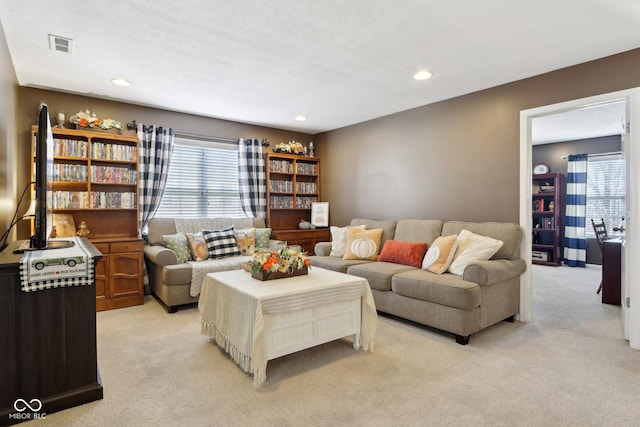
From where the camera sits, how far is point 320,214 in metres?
5.80

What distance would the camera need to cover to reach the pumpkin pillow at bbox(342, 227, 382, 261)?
4.23 metres

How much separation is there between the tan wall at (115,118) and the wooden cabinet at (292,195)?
44 cm

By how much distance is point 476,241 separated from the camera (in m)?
3.39

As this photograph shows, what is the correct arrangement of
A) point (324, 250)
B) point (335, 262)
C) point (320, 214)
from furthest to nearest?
point (320, 214), point (324, 250), point (335, 262)

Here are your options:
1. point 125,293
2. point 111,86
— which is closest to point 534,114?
point 111,86

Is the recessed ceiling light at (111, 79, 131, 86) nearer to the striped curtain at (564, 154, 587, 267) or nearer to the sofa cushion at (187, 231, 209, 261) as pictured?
the sofa cushion at (187, 231, 209, 261)

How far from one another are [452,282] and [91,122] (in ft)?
14.0

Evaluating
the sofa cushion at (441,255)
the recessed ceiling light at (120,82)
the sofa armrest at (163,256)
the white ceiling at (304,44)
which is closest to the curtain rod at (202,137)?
the white ceiling at (304,44)

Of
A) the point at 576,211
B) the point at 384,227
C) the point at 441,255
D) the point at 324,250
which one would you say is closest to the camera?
the point at 441,255

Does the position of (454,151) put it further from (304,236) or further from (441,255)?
A: (304,236)

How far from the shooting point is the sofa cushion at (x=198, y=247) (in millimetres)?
4262

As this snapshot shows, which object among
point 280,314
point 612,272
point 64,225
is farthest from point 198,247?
point 612,272

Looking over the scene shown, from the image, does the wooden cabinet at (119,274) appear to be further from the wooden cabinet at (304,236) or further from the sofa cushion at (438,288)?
the sofa cushion at (438,288)

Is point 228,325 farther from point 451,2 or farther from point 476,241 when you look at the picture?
point 451,2
